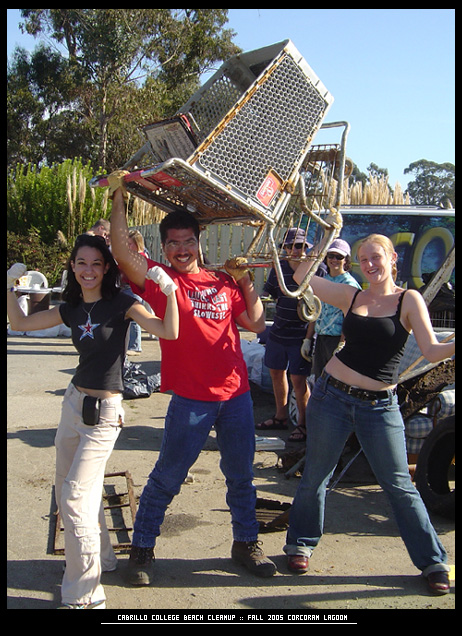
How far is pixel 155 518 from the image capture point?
11.5 ft

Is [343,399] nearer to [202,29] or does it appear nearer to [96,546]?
[96,546]

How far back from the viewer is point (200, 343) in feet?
11.4

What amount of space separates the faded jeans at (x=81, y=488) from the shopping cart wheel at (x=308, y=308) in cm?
112

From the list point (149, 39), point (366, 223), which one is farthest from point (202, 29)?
point (366, 223)

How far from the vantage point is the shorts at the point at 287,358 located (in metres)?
6.06

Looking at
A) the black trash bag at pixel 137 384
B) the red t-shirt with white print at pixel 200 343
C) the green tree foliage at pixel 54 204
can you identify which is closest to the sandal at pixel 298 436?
the black trash bag at pixel 137 384

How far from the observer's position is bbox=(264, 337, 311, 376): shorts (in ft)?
19.9

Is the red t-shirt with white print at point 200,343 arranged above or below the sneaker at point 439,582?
above

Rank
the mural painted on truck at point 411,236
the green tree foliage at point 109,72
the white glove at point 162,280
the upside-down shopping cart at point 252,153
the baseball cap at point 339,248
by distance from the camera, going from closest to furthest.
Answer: the upside-down shopping cart at point 252,153
the white glove at point 162,280
the baseball cap at point 339,248
the mural painted on truck at point 411,236
the green tree foliage at point 109,72

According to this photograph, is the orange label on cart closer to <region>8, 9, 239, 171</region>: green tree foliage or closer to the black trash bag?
the black trash bag

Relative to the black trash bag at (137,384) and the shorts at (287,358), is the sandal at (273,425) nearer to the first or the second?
the shorts at (287,358)
